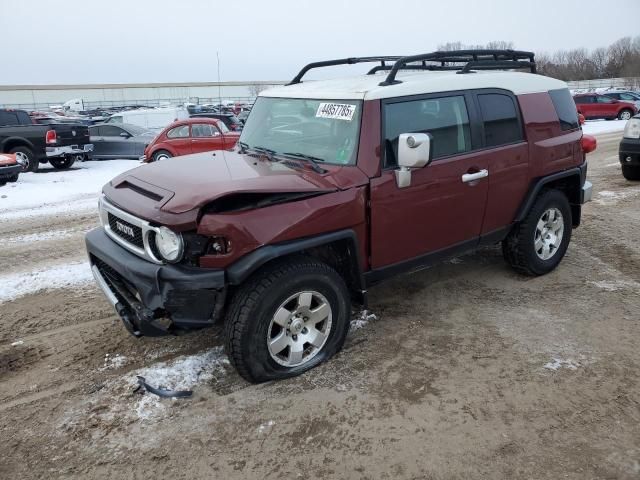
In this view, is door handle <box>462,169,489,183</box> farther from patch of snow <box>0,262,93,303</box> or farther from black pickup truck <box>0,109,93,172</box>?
black pickup truck <box>0,109,93,172</box>

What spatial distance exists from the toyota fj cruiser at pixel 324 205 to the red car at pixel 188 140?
9.26m

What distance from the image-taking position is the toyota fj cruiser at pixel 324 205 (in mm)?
3141

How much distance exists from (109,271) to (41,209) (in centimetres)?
640

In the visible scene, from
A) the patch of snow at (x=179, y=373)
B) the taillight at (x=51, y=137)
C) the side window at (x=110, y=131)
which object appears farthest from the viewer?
the side window at (x=110, y=131)

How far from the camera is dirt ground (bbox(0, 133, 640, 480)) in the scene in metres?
2.81

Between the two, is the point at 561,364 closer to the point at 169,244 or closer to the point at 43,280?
the point at 169,244

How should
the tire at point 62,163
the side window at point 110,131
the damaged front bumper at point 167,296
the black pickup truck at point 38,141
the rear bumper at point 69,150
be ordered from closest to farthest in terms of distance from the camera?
the damaged front bumper at point 167,296 < the black pickup truck at point 38,141 < the rear bumper at point 69,150 < the tire at point 62,163 < the side window at point 110,131

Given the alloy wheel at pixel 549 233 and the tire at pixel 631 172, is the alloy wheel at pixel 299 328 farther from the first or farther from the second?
the tire at pixel 631 172

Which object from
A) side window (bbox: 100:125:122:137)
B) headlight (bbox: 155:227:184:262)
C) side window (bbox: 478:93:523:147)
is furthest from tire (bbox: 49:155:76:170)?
side window (bbox: 478:93:523:147)

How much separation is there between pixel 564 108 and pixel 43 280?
220 inches

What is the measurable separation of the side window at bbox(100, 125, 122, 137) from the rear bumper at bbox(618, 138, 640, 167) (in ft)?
46.1

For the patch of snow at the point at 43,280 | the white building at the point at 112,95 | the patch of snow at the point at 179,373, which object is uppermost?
the white building at the point at 112,95

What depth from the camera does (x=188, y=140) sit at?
13.6 meters

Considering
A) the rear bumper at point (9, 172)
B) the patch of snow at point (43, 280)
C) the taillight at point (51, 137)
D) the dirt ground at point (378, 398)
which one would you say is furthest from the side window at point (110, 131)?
the dirt ground at point (378, 398)
